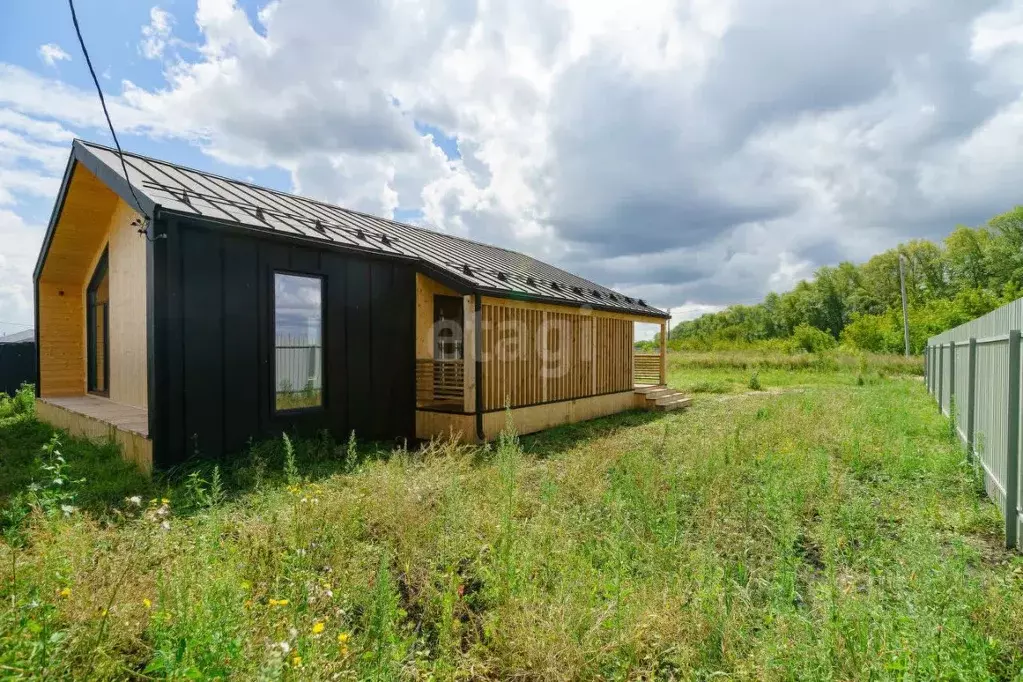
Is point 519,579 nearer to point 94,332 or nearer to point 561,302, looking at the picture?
point 561,302

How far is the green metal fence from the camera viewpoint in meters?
4.19

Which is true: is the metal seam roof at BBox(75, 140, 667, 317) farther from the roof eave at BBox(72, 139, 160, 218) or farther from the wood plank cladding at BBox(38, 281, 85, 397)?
the wood plank cladding at BBox(38, 281, 85, 397)

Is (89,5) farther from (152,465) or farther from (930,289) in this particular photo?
(930,289)

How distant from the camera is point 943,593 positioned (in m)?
2.68

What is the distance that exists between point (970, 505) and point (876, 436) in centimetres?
284

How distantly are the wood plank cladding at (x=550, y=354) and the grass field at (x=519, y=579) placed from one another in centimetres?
398

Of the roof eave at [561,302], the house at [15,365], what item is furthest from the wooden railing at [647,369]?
the house at [15,365]

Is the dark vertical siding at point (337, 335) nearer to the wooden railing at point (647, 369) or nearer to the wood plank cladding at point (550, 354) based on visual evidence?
the wood plank cladding at point (550, 354)

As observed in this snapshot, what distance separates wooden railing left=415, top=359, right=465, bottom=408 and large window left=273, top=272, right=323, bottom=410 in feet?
6.61

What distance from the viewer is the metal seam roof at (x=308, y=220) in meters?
7.05

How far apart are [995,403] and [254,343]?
8477 millimetres

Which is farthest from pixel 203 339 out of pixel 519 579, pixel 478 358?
pixel 519 579

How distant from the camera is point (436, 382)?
957cm

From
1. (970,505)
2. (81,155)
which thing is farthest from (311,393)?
(970,505)
